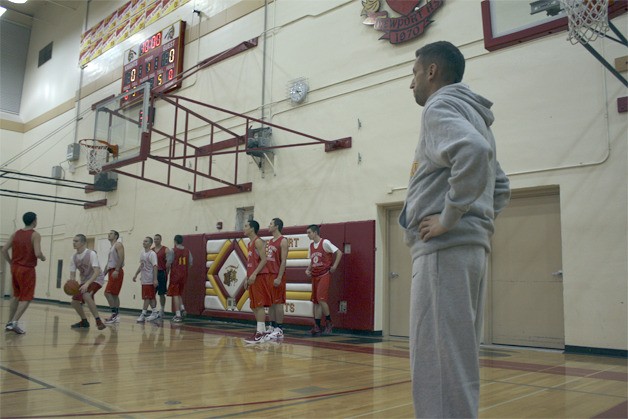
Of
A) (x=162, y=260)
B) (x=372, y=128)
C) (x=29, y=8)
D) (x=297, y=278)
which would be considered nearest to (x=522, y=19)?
(x=372, y=128)

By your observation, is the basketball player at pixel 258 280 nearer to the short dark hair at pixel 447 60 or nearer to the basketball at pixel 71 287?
the basketball at pixel 71 287

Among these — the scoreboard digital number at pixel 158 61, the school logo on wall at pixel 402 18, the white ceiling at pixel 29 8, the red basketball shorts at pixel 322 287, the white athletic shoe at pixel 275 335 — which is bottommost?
the white athletic shoe at pixel 275 335

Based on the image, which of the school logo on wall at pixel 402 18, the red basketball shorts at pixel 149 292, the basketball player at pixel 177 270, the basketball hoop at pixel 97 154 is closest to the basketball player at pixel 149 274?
the red basketball shorts at pixel 149 292

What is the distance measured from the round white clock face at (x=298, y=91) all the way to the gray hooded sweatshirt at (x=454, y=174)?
28.8ft

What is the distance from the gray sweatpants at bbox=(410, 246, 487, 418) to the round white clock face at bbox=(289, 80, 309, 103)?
9107mm

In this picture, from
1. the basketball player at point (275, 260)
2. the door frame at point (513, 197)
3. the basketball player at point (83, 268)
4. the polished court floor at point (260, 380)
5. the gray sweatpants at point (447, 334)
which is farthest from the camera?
the basketball player at point (83, 268)

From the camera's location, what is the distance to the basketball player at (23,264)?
26.0 feet

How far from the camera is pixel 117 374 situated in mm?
4695

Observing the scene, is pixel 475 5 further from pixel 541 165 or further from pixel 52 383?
pixel 52 383

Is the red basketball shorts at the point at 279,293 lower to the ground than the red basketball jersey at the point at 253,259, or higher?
lower

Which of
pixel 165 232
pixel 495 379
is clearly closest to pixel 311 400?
pixel 495 379

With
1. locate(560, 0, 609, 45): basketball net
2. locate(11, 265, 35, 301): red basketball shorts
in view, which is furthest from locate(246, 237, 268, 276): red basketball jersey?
locate(560, 0, 609, 45): basketball net

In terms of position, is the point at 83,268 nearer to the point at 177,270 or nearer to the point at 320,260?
the point at 177,270

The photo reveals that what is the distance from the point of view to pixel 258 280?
743 centimetres
